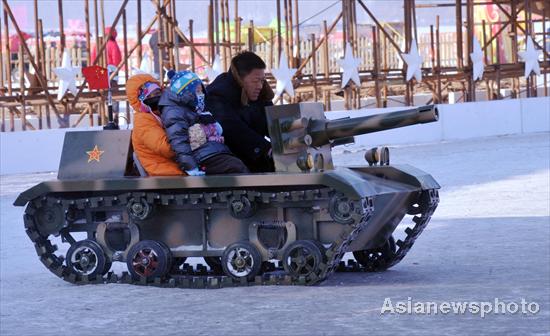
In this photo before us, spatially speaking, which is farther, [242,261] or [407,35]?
[407,35]

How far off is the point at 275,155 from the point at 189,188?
717 millimetres

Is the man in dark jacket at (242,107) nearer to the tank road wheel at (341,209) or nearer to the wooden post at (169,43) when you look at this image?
the tank road wheel at (341,209)

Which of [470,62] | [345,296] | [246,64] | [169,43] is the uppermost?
[169,43]

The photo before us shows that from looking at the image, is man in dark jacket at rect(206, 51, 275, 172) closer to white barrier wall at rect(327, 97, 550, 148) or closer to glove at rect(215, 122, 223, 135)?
glove at rect(215, 122, 223, 135)

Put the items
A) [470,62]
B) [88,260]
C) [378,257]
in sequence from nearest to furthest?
1. [88,260]
2. [378,257]
3. [470,62]

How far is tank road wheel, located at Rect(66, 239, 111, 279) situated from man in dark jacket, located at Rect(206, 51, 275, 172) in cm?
132

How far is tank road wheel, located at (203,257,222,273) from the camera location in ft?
36.0

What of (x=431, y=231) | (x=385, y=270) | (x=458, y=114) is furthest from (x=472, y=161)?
(x=385, y=270)

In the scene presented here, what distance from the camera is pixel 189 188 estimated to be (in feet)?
34.0

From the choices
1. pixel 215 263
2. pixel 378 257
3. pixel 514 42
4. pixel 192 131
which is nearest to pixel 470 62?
pixel 514 42

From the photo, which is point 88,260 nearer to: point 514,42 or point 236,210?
point 236,210

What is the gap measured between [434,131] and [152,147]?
17.3 meters

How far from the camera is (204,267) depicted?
10898mm

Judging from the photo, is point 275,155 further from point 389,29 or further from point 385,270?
point 389,29
